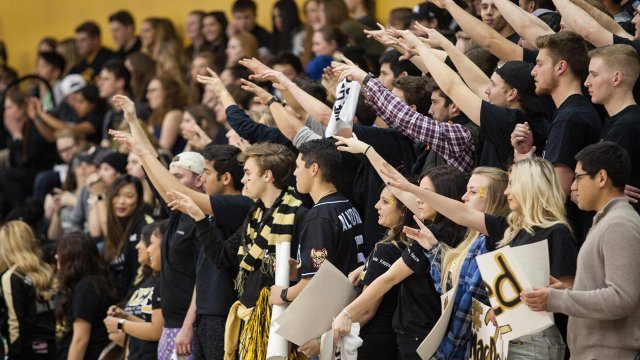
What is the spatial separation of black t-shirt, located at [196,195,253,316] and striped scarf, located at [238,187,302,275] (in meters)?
0.27

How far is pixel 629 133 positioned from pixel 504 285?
976mm

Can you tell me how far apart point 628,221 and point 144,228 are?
422 centimetres

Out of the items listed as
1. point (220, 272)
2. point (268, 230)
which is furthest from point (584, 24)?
point (220, 272)

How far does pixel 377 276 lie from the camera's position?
6406mm

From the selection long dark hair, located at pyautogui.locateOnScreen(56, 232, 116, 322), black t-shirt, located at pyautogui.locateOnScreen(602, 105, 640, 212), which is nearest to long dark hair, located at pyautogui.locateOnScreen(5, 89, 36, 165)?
long dark hair, located at pyautogui.locateOnScreen(56, 232, 116, 322)

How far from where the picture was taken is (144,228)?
8469 millimetres

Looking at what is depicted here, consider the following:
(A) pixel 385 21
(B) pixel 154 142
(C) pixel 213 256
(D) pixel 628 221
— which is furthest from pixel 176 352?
(A) pixel 385 21

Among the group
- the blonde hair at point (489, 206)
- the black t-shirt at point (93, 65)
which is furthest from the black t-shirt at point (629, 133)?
the black t-shirt at point (93, 65)

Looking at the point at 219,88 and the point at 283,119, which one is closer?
the point at 283,119

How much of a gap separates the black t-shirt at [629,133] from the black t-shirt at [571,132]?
87 millimetres

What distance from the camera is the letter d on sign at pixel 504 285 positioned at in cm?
533

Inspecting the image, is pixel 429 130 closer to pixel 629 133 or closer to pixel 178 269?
pixel 629 133

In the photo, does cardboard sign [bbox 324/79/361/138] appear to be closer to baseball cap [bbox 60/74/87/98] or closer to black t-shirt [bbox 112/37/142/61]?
baseball cap [bbox 60/74/87/98]

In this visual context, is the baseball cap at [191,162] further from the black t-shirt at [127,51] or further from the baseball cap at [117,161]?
the black t-shirt at [127,51]
